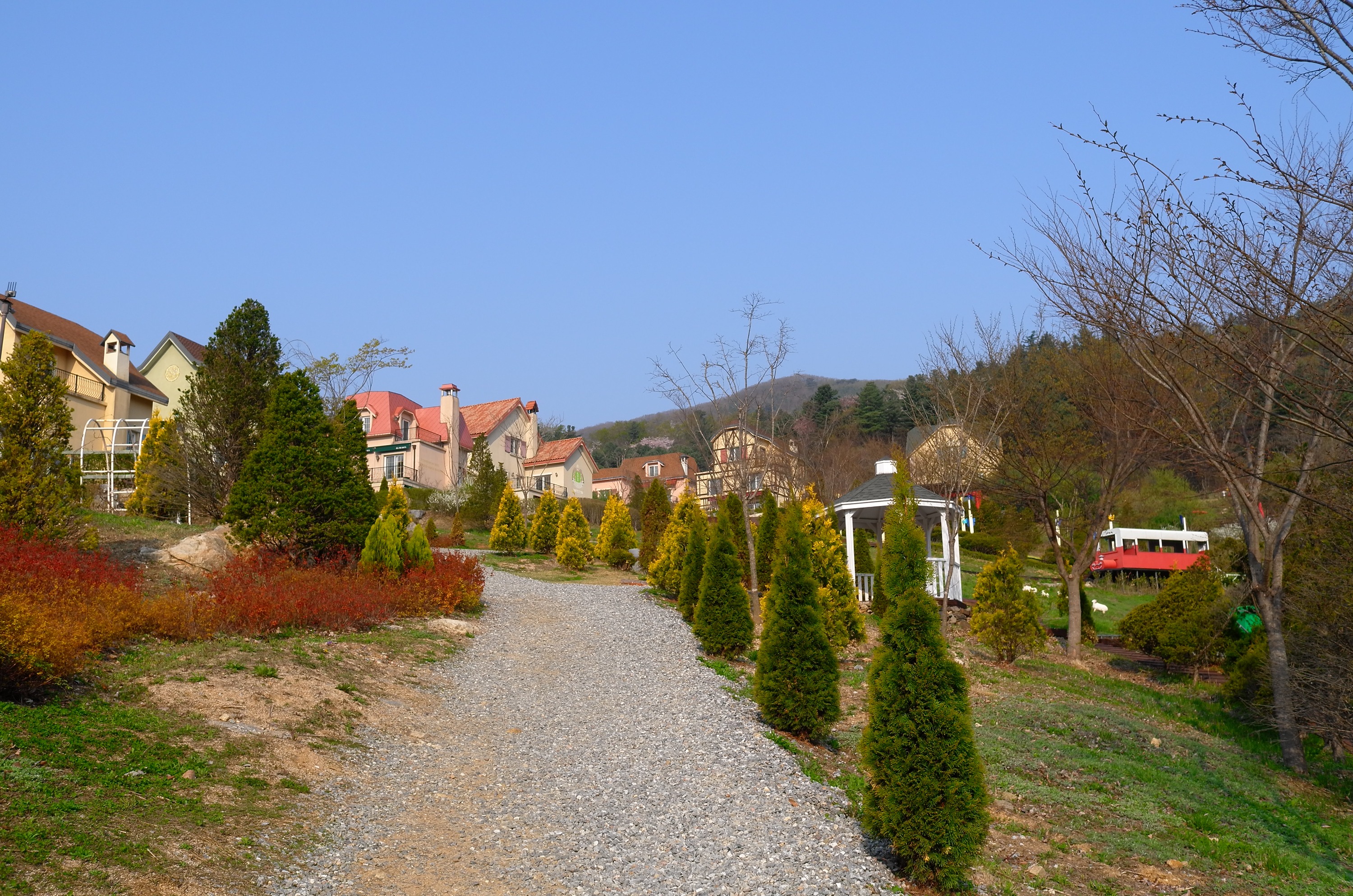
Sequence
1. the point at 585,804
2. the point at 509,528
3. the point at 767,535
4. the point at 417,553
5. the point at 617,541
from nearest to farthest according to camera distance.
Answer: the point at 585,804, the point at 417,553, the point at 767,535, the point at 617,541, the point at 509,528

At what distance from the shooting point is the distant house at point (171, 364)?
33.1 metres

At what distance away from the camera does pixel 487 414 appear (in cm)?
4931

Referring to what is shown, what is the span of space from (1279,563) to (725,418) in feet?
33.5

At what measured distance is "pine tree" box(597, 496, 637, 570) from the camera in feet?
78.6

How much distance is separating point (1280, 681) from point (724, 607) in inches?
261

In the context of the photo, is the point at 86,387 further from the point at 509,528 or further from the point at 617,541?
the point at 617,541

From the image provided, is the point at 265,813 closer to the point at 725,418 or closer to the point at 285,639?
the point at 285,639

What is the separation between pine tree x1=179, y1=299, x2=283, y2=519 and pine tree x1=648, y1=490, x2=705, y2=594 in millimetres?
8582

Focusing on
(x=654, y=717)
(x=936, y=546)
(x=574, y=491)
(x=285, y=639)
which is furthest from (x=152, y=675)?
(x=574, y=491)

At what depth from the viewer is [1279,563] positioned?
1048 centimetres

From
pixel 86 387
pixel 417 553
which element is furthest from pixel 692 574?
pixel 86 387

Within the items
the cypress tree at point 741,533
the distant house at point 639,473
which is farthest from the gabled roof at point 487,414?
the cypress tree at point 741,533

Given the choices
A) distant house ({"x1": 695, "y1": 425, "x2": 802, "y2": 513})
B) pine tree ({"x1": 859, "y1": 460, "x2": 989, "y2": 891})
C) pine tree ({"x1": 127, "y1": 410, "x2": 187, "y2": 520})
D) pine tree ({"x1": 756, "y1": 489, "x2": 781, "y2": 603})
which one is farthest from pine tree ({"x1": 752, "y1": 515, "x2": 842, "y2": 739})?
pine tree ({"x1": 127, "y1": 410, "x2": 187, "y2": 520})

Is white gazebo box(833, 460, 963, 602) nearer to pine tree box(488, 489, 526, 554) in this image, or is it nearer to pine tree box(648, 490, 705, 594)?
pine tree box(648, 490, 705, 594)
